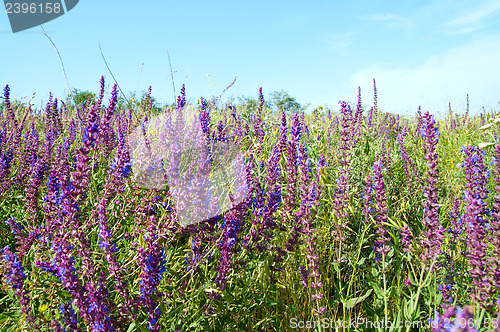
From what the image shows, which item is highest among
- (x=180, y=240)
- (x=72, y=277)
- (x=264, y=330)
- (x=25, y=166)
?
(x=25, y=166)

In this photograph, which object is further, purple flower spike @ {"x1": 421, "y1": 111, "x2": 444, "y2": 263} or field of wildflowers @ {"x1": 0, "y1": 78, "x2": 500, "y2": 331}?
purple flower spike @ {"x1": 421, "y1": 111, "x2": 444, "y2": 263}

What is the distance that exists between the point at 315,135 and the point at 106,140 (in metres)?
2.35

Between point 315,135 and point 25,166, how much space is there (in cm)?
302

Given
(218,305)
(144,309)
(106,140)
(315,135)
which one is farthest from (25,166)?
(315,135)

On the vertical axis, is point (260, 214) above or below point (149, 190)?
below

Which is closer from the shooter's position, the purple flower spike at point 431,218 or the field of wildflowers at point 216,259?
the field of wildflowers at point 216,259

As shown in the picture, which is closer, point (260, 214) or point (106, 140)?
point (260, 214)

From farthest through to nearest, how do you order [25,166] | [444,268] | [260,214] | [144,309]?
[25,166]
[444,268]
[260,214]
[144,309]

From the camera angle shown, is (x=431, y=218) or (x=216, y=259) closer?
(x=431, y=218)

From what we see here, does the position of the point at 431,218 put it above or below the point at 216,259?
above

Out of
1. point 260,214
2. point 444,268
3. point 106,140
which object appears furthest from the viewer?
point 106,140

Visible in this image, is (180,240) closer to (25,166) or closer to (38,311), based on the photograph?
(38,311)

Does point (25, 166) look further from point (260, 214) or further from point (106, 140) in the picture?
point (260, 214)

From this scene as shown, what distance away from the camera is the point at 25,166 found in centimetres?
297
